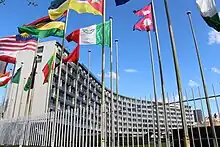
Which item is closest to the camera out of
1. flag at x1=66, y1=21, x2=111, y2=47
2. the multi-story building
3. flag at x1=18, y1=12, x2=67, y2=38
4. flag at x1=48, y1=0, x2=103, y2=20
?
flag at x1=48, y1=0, x2=103, y2=20

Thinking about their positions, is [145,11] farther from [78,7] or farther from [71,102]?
[71,102]

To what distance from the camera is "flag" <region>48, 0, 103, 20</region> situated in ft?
38.0

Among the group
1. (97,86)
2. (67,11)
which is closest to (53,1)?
(67,11)

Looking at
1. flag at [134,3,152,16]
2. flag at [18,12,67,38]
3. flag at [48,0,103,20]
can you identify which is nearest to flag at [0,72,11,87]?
flag at [18,12,67,38]

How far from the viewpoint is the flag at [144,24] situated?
12.3m

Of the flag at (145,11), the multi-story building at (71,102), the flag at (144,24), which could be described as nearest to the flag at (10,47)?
the multi-story building at (71,102)

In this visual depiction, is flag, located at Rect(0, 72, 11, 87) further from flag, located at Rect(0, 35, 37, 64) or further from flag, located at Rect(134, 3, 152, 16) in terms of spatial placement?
flag, located at Rect(134, 3, 152, 16)

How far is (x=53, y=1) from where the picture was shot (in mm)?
13539

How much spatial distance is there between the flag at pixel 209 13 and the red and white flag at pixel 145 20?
14.0 ft

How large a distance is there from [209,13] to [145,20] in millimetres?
4634

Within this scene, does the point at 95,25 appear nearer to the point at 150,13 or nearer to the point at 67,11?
the point at 67,11

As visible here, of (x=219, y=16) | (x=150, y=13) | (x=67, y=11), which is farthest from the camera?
(x=67, y=11)

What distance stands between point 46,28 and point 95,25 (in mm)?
3052

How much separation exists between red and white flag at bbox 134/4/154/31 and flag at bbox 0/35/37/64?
757cm
